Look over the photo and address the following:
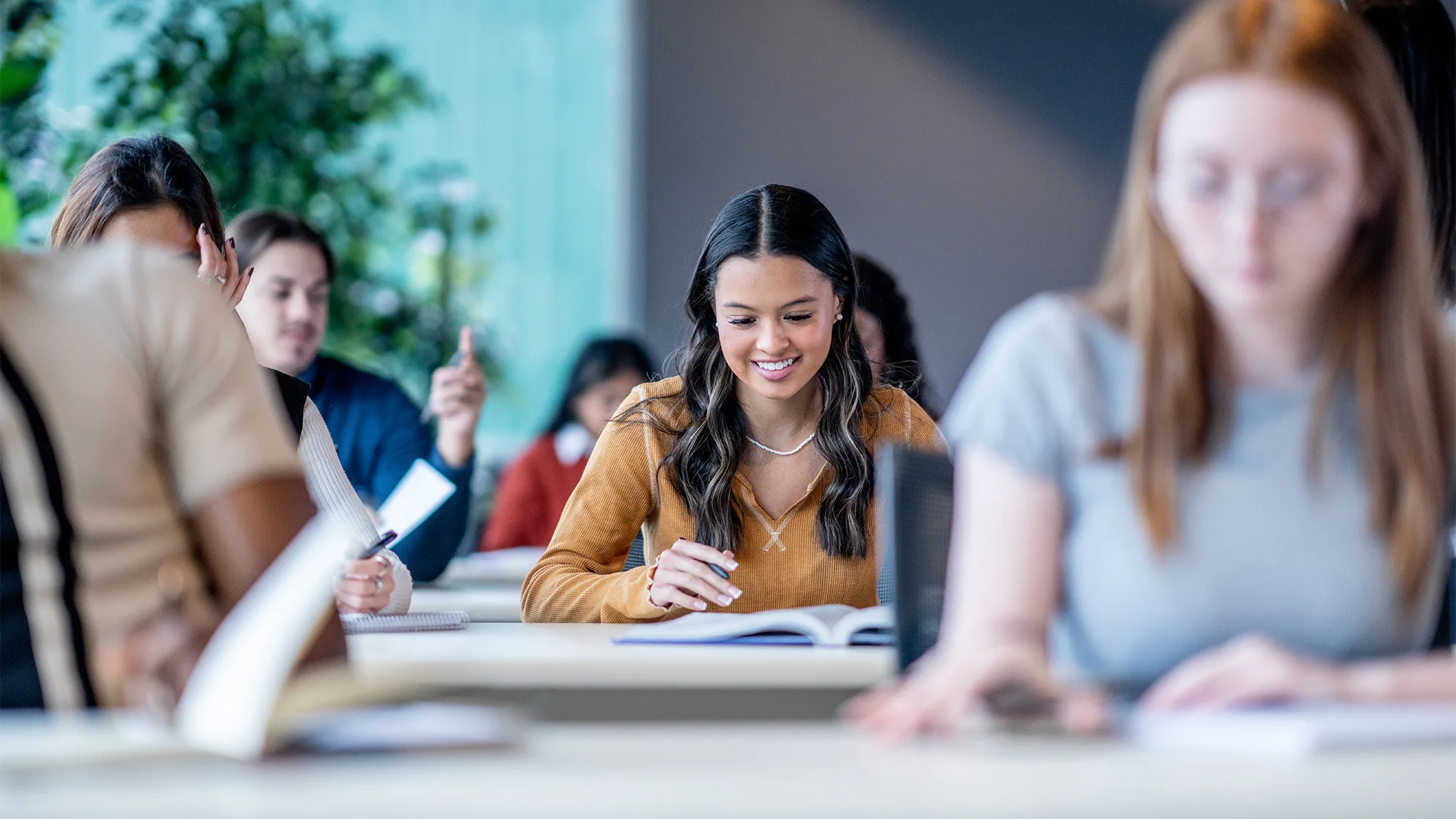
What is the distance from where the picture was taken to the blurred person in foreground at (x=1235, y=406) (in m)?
1.12

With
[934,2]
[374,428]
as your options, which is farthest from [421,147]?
[374,428]

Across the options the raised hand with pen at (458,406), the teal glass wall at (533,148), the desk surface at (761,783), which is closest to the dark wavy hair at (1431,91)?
the desk surface at (761,783)

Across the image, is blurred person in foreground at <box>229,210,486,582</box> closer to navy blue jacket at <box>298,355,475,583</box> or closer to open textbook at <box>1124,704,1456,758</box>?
navy blue jacket at <box>298,355,475,583</box>

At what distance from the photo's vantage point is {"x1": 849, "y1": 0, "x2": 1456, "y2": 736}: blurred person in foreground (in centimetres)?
112

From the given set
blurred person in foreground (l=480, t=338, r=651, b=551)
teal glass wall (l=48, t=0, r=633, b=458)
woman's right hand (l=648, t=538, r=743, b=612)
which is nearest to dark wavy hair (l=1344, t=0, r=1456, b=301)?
woman's right hand (l=648, t=538, r=743, b=612)

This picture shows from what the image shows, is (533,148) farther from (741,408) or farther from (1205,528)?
(1205,528)

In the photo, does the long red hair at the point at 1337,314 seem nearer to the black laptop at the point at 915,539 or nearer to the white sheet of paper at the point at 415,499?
the black laptop at the point at 915,539

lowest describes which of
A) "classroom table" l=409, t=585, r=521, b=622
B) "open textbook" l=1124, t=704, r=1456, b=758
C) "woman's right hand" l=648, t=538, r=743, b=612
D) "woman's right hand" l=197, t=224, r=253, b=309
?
"classroom table" l=409, t=585, r=521, b=622

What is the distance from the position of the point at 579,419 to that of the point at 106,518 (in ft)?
12.7

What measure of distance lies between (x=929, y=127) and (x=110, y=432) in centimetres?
467

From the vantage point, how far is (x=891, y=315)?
3.22 meters

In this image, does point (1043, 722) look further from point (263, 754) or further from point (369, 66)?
point (369, 66)

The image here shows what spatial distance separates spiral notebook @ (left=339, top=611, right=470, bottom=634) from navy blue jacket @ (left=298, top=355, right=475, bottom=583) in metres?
1.24

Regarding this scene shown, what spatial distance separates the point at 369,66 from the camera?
5.05 metres
